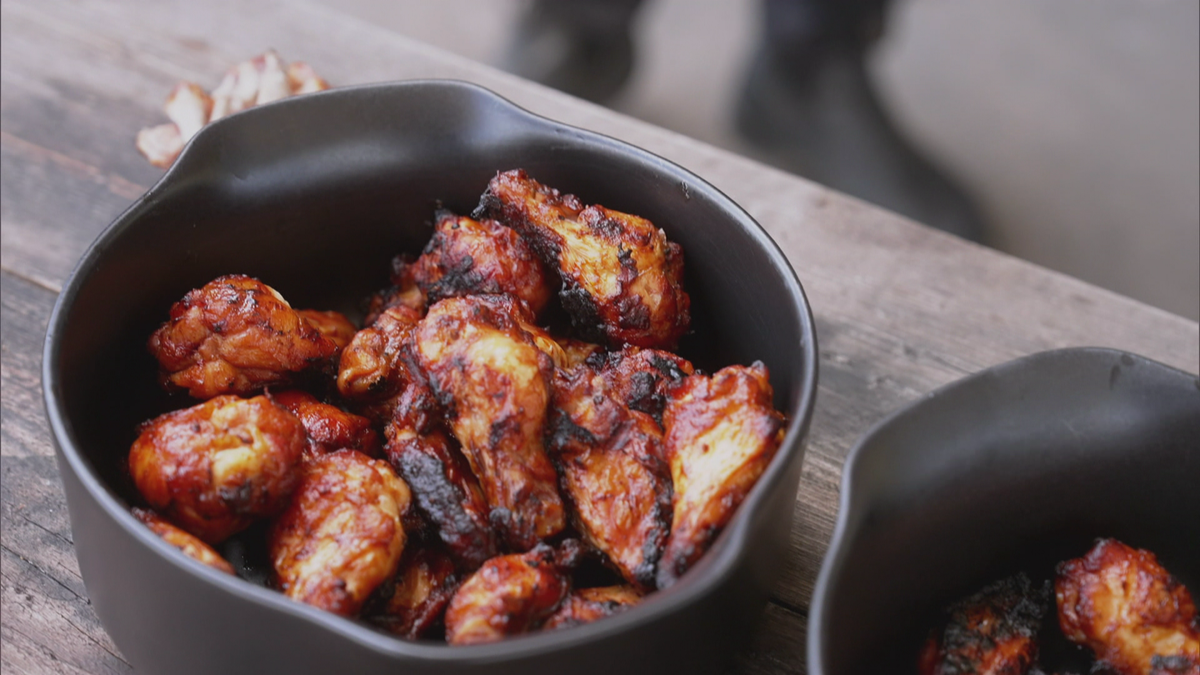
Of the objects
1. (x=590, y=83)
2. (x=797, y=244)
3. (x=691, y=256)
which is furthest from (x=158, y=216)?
(x=590, y=83)

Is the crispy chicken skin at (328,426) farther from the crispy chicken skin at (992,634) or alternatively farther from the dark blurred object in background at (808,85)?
the dark blurred object in background at (808,85)

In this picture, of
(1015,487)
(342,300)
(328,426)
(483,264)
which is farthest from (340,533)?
(1015,487)

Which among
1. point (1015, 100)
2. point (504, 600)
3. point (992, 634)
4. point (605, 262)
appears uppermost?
point (605, 262)

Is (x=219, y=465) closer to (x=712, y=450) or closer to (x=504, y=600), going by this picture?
(x=504, y=600)

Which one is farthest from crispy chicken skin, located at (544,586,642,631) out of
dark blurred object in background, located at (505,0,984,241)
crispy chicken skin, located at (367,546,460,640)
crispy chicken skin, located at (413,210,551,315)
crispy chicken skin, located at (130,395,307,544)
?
dark blurred object in background, located at (505,0,984,241)

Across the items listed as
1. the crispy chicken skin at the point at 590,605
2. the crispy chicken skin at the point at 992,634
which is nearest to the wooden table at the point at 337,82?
the crispy chicken skin at the point at 992,634

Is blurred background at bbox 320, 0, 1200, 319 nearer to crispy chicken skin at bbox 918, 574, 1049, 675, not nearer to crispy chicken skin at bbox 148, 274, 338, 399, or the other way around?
crispy chicken skin at bbox 918, 574, 1049, 675

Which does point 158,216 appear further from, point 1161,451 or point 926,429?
point 1161,451
